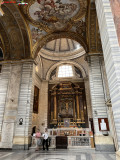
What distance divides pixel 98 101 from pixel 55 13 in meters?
7.44

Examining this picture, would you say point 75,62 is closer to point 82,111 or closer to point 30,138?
point 82,111

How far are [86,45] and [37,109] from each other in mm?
9761

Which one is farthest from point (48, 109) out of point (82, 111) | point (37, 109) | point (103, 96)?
point (103, 96)

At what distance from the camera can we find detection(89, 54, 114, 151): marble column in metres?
7.76

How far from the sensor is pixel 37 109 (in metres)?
15.8

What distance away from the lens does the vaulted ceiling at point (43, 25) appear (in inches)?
362

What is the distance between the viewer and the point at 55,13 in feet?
32.5

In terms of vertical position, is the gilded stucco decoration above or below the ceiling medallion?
below

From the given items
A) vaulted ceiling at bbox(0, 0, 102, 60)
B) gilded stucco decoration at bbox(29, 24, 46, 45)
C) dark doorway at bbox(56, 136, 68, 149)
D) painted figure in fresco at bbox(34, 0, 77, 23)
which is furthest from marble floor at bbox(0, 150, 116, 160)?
painted figure in fresco at bbox(34, 0, 77, 23)

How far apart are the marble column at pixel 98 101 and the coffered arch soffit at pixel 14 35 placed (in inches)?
219

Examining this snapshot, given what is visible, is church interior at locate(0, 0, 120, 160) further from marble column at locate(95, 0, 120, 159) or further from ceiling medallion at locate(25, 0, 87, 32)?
marble column at locate(95, 0, 120, 159)

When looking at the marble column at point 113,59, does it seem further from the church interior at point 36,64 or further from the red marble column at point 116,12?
the church interior at point 36,64

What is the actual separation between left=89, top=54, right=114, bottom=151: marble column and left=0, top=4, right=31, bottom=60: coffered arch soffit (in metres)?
5.58

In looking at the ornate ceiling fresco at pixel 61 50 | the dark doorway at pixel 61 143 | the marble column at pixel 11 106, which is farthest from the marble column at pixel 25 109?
the ornate ceiling fresco at pixel 61 50
